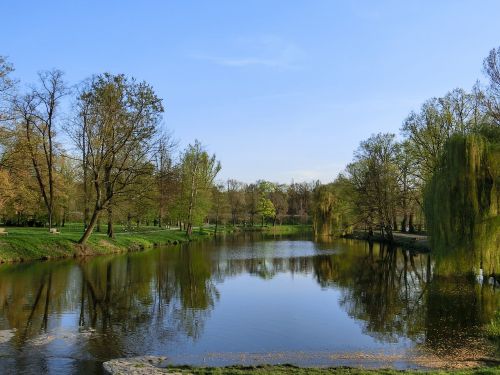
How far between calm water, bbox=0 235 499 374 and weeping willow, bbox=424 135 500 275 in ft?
5.19

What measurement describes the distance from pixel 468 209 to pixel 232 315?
12.0 m

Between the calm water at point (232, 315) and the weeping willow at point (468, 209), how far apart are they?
1.58 metres

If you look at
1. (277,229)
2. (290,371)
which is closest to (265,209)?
(277,229)

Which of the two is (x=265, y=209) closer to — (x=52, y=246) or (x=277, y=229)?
(x=277, y=229)

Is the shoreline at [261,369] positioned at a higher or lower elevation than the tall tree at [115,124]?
lower

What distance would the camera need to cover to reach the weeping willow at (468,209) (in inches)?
827

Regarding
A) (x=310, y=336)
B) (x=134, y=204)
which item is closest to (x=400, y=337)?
(x=310, y=336)

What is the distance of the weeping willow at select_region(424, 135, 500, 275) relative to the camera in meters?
21.0

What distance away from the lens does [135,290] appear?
22.9 metres

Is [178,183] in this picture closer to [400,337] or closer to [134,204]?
[134,204]

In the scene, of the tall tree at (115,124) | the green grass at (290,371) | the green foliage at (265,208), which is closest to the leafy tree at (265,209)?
the green foliage at (265,208)

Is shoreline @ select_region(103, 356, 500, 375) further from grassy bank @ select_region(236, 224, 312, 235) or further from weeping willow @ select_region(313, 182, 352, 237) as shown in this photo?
grassy bank @ select_region(236, 224, 312, 235)

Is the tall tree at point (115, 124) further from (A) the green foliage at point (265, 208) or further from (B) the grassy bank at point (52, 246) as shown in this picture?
(A) the green foliage at point (265, 208)

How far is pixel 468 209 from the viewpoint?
71.9 feet
